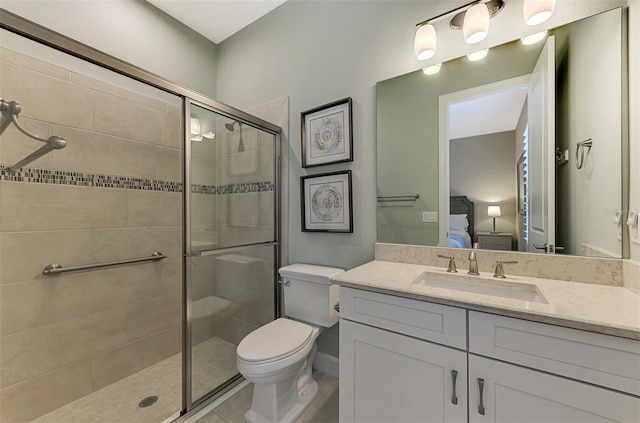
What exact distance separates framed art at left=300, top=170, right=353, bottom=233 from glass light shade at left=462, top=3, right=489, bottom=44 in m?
0.94

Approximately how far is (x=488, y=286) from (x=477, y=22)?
125cm

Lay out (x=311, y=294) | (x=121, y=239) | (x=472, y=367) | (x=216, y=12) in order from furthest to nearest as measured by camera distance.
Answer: (x=216, y=12) < (x=121, y=239) < (x=311, y=294) < (x=472, y=367)

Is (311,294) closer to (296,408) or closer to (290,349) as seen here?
(290,349)

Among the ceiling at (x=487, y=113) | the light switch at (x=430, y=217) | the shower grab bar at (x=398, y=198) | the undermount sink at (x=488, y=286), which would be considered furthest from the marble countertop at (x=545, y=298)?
the ceiling at (x=487, y=113)

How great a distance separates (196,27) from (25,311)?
243cm

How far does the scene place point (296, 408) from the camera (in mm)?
1448

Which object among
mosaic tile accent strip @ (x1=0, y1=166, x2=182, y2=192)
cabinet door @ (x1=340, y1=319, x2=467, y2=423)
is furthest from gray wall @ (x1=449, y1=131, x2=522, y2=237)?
mosaic tile accent strip @ (x1=0, y1=166, x2=182, y2=192)

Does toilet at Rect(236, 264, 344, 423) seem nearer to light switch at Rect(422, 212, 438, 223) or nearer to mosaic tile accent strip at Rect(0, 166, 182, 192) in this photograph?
light switch at Rect(422, 212, 438, 223)

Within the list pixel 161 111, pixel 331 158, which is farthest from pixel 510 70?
pixel 161 111

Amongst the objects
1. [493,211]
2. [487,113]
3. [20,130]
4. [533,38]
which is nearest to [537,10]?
[533,38]

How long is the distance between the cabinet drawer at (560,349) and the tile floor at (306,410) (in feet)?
3.35

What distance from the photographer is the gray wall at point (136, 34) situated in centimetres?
156

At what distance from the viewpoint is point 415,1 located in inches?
58.7

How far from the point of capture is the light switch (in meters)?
1.45
